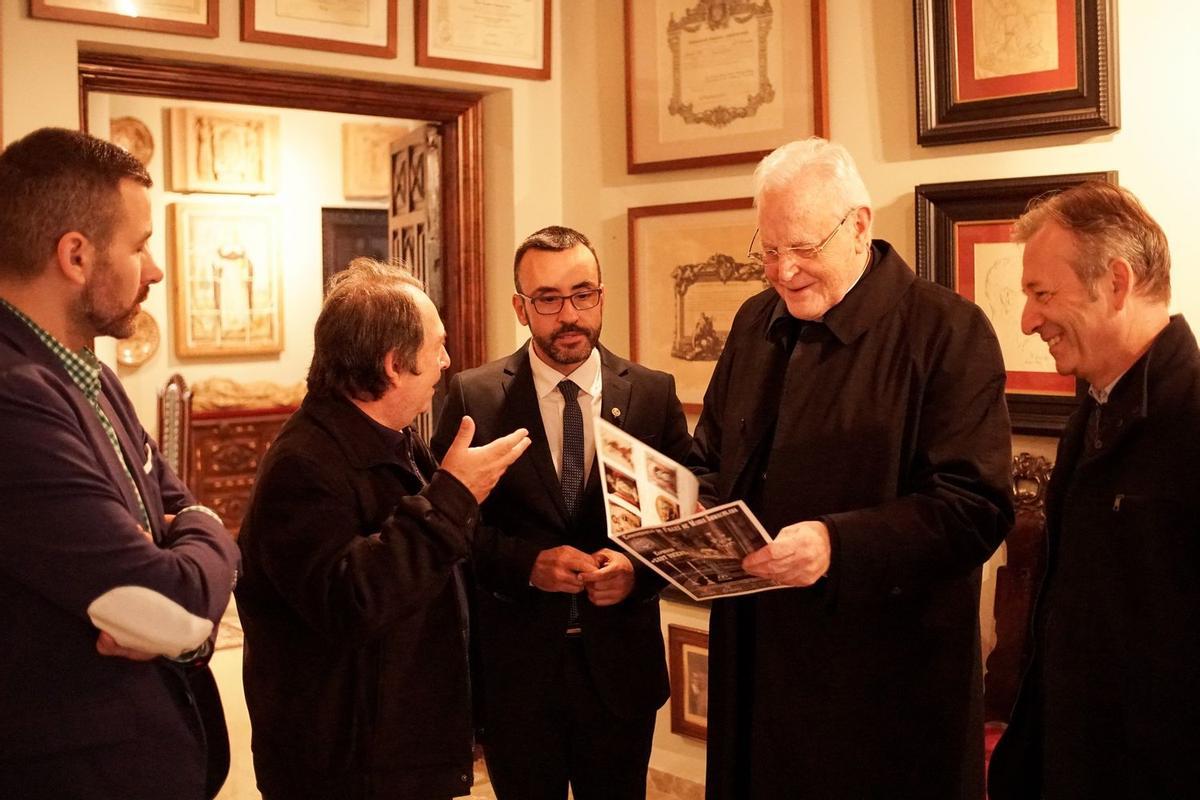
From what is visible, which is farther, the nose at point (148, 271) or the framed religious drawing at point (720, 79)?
the framed religious drawing at point (720, 79)

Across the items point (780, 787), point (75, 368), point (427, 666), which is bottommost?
point (780, 787)

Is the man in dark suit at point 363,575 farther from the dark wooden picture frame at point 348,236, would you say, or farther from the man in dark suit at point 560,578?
the dark wooden picture frame at point 348,236

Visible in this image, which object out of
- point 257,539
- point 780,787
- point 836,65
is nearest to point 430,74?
point 836,65

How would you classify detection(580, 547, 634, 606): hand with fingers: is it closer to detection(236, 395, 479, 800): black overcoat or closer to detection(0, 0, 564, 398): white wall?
detection(236, 395, 479, 800): black overcoat

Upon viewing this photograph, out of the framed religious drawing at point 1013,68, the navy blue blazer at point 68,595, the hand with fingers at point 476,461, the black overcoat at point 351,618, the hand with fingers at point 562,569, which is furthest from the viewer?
the framed religious drawing at point 1013,68

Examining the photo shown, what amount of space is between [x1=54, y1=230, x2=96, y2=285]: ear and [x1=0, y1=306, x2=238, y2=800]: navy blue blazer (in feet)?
0.33

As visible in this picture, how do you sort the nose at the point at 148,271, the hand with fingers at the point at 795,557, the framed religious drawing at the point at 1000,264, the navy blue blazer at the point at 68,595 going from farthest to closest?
the framed religious drawing at the point at 1000,264, the hand with fingers at the point at 795,557, the nose at the point at 148,271, the navy blue blazer at the point at 68,595

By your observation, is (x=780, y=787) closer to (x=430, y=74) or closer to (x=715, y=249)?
(x=715, y=249)

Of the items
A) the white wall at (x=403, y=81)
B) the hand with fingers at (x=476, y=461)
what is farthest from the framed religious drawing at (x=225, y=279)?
the hand with fingers at (x=476, y=461)

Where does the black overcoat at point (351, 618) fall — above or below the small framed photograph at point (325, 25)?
below

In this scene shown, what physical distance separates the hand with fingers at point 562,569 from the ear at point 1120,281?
1139 mm

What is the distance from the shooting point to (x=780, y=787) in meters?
2.24

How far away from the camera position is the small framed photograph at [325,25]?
3.73 meters

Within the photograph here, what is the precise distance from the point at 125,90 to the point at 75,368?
2191 mm
